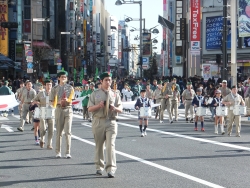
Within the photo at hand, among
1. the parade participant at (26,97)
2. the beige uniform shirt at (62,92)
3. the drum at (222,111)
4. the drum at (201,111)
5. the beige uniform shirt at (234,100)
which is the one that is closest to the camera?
the beige uniform shirt at (62,92)

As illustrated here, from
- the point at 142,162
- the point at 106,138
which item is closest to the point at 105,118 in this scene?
the point at 106,138

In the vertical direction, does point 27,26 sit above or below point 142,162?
above

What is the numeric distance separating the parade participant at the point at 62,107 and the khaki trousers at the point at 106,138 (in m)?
3.08

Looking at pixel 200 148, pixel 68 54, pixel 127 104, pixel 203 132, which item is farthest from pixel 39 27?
pixel 200 148

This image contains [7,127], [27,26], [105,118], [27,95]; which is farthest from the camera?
[27,26]

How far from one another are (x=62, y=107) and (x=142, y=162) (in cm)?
239

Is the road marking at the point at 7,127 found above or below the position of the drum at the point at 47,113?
below

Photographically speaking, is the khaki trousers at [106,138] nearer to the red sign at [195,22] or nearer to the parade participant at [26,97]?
the parade participant at [26,97]

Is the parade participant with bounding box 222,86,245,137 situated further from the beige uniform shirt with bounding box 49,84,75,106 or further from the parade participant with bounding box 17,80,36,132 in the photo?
the beige uniform shirt with bounding box 49,84,75,106

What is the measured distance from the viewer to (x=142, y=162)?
563 inches

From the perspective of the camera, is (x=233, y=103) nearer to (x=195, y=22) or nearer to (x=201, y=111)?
(x=201, y=111)

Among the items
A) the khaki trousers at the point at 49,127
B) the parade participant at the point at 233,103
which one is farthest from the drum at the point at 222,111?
the khaki trousers at the point at 49,127

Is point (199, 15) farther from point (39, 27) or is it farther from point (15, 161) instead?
point (15, 161)

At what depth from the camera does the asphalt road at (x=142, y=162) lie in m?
11.4
